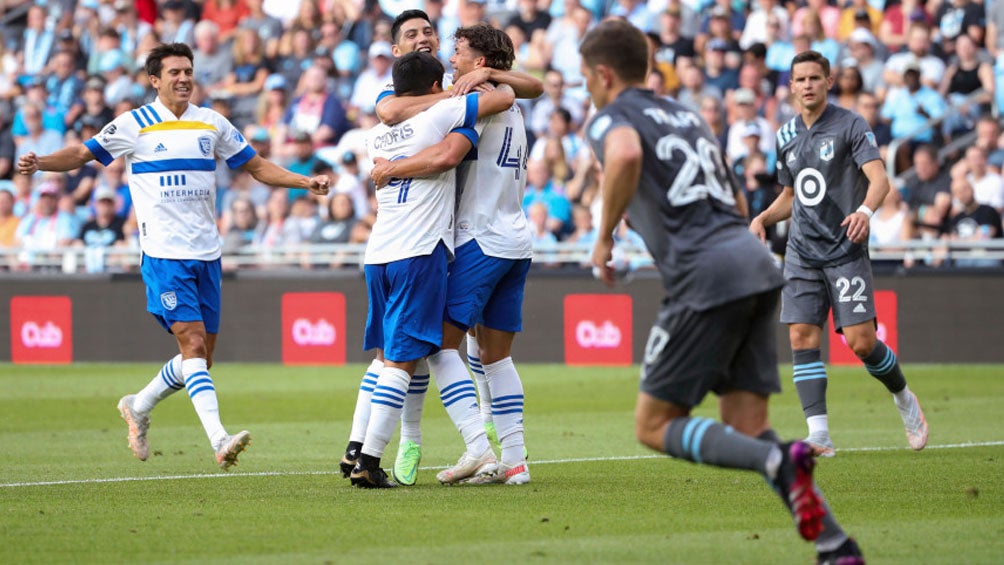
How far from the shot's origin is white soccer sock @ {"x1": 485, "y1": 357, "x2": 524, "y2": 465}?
29.9 ft

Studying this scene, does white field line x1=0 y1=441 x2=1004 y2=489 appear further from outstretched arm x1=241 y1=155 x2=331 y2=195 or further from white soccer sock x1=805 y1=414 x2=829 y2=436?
outstretched arm x1=241 y1=155 x2=331 y2=195

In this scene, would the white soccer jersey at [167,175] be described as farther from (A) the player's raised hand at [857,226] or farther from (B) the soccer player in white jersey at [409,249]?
(A) the player's raised hand at [857,226]

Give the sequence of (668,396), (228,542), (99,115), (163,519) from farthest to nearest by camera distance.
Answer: (99,115), (163,519), (228,542), (668,396)

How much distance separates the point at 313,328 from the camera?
68.5 ft

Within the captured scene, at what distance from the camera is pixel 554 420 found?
537 inches

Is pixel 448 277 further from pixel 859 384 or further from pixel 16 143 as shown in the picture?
pixel 16 143

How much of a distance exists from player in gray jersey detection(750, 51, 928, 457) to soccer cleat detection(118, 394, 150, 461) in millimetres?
4070

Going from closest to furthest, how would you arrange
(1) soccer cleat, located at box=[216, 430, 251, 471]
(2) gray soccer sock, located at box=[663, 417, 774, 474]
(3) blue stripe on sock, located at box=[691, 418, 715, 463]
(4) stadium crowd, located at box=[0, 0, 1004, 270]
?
(2) gray soccer sock, located at box=[663, 417, 774, 474], (3) blue stripe on sock, located at box=[691, 418, 715, 463], (1) soccer cleat, located at box=[216, 430, 251, 471], (4) stadium crowd, located at box=[0, 0, 1004, 270]

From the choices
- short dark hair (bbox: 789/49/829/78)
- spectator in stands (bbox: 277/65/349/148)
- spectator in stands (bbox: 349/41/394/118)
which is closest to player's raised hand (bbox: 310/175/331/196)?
short dark hair (bbox: 789/49/829/78)

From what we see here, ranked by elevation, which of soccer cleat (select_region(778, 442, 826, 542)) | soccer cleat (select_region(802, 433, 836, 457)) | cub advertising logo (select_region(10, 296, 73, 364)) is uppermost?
soccer cleat (select_region(778, 442, 826, 542))

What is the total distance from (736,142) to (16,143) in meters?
12.2

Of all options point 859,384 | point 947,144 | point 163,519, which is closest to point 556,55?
point 947,144

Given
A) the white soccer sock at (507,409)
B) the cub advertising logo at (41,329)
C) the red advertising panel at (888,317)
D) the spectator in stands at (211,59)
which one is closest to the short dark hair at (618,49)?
the white soccer sock at (507,409)

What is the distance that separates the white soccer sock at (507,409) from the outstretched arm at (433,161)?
125 cm
